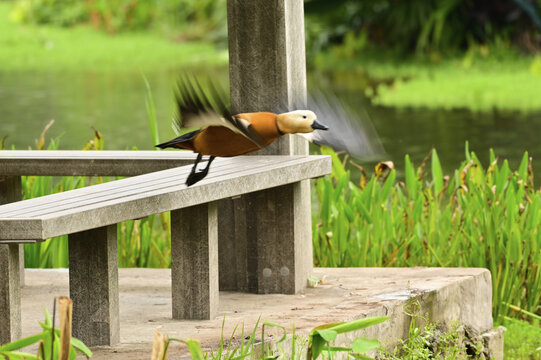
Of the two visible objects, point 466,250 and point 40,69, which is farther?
point 40,69

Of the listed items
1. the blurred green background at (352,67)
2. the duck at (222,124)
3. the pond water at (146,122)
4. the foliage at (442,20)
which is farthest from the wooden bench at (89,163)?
the foliage at (442,20)

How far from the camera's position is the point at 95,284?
9.97 feet

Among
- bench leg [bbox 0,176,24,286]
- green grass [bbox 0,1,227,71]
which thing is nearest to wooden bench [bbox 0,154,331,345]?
bench leg [bbox 0,176,24,286]

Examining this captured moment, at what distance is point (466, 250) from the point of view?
14.5ft

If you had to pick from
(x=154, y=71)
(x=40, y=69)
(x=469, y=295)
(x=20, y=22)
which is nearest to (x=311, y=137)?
(x=469, y=295)

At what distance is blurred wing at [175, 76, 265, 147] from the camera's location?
2.45 meters

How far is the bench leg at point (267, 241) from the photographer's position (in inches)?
144

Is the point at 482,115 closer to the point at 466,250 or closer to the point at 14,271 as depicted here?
the point at 466,250

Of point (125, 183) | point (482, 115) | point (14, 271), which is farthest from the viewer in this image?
point (482, 115)

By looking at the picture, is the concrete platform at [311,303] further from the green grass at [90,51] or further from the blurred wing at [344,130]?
the green grass at [90,51]

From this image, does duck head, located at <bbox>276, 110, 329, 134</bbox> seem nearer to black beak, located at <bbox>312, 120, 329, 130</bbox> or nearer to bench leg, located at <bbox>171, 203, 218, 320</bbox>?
black beak, located at <bbox>312, 120, 329, 130</bbox>

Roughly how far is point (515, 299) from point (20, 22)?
19.6 metres

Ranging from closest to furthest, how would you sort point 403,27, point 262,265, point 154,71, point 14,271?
point 14,271, point 262,265, point 403,27, point 154,71

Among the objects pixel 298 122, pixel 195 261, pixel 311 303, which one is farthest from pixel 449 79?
pixel 298 122
